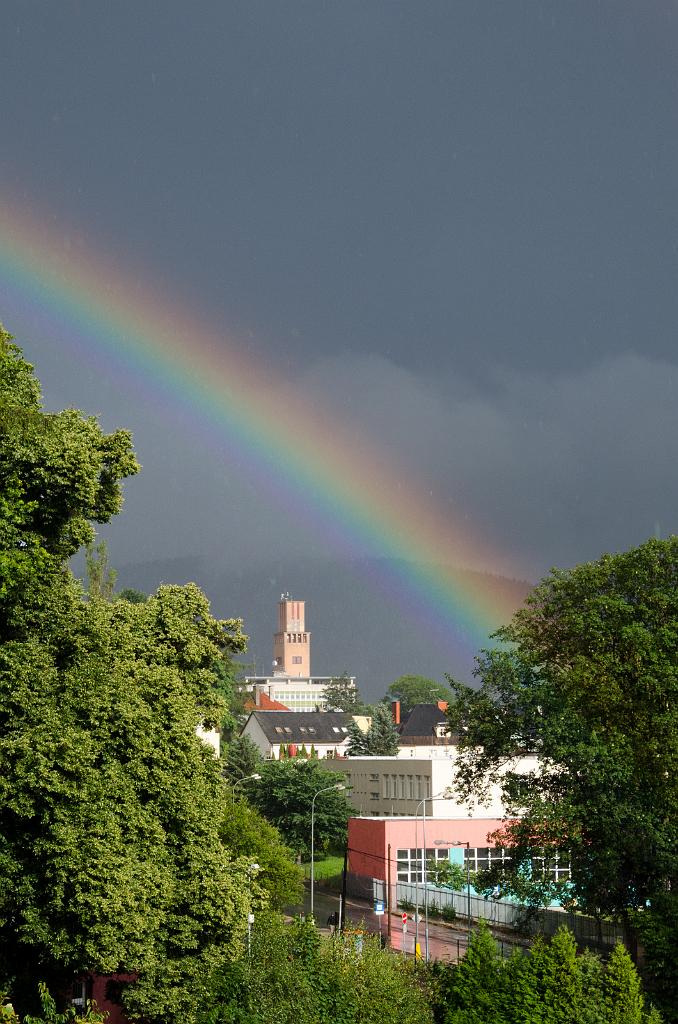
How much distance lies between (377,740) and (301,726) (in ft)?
70.3

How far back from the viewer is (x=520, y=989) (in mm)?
24469

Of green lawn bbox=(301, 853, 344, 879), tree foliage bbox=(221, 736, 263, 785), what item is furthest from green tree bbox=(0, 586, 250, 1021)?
tree foliage bbox=(221, 736, 263, 785)

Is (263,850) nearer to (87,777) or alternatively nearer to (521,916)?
(521,916)

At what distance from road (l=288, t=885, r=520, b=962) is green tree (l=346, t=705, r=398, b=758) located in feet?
258

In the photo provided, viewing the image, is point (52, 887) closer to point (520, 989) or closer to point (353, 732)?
point (520, 989)

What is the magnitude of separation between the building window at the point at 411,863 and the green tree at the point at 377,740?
81.5 m

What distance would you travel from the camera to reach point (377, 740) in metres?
Result: 164

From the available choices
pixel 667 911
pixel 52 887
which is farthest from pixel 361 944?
pixel 667 911

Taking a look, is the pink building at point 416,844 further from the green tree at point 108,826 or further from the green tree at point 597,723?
the green tree at point 108,826

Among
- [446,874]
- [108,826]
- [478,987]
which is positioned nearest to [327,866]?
[446,874]

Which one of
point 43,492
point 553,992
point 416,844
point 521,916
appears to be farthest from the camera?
point 416,844

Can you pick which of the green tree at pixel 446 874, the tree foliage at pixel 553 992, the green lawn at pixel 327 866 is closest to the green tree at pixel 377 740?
the green lawn at pixel 327 866

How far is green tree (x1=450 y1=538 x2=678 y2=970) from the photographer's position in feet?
117

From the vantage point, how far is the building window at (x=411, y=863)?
3095 inches
